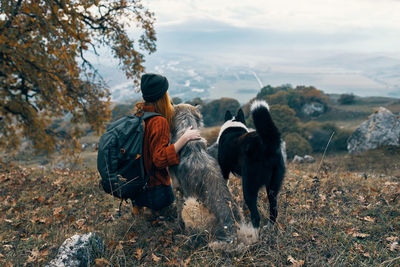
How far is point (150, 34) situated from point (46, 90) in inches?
188

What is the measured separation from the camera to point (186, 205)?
3.76 metres

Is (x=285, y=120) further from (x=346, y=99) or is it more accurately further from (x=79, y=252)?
(x=346, y=99)

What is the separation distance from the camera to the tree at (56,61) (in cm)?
784

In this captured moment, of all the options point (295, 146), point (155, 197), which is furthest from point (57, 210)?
point (295, 146)

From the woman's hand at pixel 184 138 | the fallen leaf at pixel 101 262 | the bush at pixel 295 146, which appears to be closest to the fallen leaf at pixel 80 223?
the fallen leaf at pixel 101 262

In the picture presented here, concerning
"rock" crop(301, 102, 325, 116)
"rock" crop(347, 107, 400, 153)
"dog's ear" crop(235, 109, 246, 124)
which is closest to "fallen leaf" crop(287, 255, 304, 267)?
"dog's ear" crop(235, 109, 246, 124)

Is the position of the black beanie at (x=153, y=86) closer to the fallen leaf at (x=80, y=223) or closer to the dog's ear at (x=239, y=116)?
the dog's ear at (x=239, y=116)

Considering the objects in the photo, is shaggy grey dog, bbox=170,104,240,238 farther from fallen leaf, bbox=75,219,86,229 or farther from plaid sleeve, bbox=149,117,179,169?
fallen leaf, bbox=75,219,86,229

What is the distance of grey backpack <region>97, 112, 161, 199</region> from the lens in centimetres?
334

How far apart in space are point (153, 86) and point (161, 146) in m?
0.92

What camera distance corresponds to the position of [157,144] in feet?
11.5

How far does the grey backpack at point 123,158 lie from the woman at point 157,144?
202 mm

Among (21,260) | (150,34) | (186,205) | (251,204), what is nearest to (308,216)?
(251,204)

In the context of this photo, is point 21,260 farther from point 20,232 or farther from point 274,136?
point 274,136
